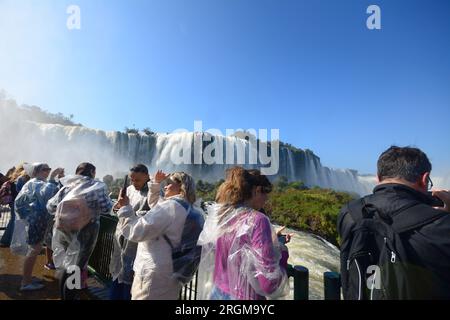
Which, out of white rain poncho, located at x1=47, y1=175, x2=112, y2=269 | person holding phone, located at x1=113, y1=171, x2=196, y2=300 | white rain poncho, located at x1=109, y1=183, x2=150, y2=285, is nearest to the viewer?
person holding phone, located at x1=113, y1=171, x2=196, y2=300

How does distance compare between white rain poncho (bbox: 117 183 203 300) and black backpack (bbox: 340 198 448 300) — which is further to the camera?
white rain poncho (bbox: 117 183 203 300)

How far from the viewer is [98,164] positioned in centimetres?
3391

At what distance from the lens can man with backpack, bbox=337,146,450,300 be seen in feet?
4.38

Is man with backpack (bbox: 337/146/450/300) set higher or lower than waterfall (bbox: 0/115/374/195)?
lower

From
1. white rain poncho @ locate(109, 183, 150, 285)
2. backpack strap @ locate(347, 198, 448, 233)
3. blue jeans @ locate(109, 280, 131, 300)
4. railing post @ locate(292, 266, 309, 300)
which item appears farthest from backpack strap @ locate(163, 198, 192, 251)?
backpack strap @ locate(347, 198, 448, 233)

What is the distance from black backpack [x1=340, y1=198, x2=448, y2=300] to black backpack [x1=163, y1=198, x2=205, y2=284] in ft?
3.48

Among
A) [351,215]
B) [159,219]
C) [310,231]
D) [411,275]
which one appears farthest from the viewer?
[310,231]

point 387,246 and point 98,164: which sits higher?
point 98,164

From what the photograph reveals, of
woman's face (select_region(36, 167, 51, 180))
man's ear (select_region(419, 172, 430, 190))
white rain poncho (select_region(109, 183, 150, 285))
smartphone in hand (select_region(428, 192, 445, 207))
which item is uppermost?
woman's face (select_region(36, 167, 51, 180))

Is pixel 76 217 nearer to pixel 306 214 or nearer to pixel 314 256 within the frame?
pixel 314 256

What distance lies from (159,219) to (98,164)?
115 feet

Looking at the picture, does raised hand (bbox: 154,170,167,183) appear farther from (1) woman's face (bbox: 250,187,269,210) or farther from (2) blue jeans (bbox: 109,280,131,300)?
(2) blue jeans (bbox: 109,280,131,300)
